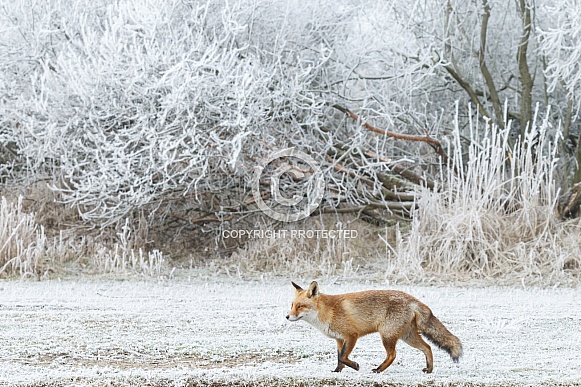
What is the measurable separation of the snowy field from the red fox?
0.14m

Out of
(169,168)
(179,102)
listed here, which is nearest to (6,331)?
(179,102)

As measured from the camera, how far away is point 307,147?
8.43 m

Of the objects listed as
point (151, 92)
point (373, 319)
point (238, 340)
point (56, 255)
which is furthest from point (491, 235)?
point (373, 319)

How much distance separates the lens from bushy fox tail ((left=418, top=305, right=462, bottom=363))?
3309 mm

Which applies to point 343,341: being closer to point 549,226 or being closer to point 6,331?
point 6,331

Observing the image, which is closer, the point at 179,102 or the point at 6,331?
the point at 6,331

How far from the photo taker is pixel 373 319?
328 centimetres

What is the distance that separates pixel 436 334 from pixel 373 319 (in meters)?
0.27

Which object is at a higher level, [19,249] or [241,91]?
[241,91]

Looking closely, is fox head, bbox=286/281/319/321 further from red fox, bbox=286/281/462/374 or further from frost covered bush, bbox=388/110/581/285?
frost covered bush, bbox=388/110/581/285

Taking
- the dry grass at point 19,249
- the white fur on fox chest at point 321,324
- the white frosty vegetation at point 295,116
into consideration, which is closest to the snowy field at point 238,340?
the white fur on fox chest at point 321,324

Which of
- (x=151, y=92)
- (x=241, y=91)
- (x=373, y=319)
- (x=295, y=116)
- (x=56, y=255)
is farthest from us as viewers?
(x=295, y=116)

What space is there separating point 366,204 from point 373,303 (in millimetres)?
5847

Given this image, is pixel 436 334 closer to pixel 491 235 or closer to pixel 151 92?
pixel 491 235
